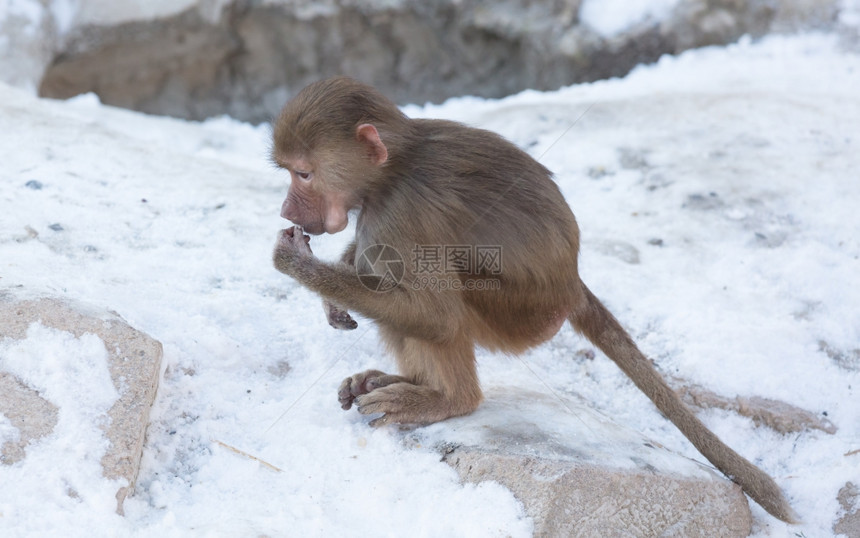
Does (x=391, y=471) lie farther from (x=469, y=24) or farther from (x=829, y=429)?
(x=469, y=24)

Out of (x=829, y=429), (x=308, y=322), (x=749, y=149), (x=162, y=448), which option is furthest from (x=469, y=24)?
(x=162, y=448)

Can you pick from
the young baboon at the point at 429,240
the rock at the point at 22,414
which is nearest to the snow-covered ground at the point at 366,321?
the rock at the point at 22,414

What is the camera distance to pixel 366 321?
3.79m

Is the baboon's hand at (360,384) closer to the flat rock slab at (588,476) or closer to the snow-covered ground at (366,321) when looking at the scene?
the snow-covered ground at (366,321)

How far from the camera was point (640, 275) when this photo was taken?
4168 millimetres

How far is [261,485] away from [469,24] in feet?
19.7

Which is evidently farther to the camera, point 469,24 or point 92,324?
point 469,24

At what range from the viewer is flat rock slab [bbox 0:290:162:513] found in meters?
2.47

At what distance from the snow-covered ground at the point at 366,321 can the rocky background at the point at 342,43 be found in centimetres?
88

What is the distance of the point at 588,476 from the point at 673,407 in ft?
1.94

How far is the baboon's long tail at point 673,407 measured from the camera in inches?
113

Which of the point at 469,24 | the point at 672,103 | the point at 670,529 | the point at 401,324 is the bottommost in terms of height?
the point at 469,24

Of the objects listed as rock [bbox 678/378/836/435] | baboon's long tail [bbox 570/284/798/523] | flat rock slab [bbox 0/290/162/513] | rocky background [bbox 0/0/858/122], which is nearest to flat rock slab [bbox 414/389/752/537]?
baboon's long tail [bbox 570/284/798/523]

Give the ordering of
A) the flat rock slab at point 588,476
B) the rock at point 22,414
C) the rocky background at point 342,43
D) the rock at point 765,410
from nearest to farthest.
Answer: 1. the rock at point 22,414
2. the flat rock slab at point 588,476
3. the rock at point 765,410
4. the rocky background at point 342,43
